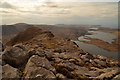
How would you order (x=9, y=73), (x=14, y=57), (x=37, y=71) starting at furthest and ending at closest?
(x=14, y=57) → (x=9, y=73) → (x=37, y=71)

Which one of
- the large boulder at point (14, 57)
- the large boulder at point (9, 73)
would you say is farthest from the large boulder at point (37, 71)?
the large boulder at point (14, 57)

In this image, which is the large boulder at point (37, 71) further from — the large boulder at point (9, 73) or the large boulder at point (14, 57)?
the large boulder at point (14, 57)

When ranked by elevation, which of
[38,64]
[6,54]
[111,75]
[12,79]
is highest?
[6,54]

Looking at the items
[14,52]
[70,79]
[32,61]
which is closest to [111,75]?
[70,79]

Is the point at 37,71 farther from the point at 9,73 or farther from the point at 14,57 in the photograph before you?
the point at 14,57

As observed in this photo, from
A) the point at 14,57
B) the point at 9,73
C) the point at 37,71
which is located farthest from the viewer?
the point at 14,57

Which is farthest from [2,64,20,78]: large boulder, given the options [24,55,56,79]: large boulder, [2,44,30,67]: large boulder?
[2,44,30,67]: large boulder

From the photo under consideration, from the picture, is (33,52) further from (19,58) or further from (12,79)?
(12,79)

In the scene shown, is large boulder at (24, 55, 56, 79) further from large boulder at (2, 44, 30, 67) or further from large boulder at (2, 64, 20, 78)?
large boulder at (2, 44, 30, 67)

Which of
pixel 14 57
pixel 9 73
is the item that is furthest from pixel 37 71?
pixel 14 57

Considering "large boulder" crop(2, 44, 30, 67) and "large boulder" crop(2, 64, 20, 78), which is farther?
"large boulder" crop(2, 44, 30, 67)

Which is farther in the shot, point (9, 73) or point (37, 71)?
point (9, 73)

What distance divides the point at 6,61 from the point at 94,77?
13.4 meters

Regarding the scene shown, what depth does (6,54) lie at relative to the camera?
12.3 m
